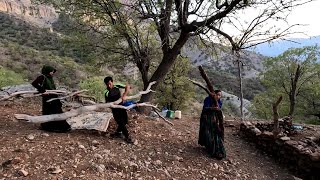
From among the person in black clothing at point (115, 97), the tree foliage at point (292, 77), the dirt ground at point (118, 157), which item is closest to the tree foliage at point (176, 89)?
the tree foliage at point (292, 77)

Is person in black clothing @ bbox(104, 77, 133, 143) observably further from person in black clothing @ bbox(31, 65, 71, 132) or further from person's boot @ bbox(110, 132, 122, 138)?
person in black clothing @ bbox(31, 65, 71, 132)

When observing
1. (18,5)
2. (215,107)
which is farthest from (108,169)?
(18,5)

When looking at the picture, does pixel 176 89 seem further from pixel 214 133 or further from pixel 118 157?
pixel 118 157

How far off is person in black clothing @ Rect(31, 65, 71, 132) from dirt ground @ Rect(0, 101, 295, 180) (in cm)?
21

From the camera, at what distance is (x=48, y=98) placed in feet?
20.6

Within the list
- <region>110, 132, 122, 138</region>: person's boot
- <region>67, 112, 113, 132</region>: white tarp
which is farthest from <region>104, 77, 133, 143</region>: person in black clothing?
<region>67, 112, 113, 132</region>: white tarp

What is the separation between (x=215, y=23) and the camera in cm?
839

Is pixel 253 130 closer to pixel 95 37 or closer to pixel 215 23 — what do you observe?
pixel 215 23

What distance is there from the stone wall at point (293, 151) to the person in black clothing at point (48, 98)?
5.12 meters

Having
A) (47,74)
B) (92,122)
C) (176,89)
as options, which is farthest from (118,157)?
(176,89)

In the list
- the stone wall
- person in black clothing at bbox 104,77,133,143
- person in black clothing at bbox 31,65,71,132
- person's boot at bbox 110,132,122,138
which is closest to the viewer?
person in black clothing at bbox 31,65,71,132

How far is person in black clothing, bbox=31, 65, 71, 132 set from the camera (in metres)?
6.21

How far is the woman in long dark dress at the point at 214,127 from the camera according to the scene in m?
6.87

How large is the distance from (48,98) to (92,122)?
126cm
